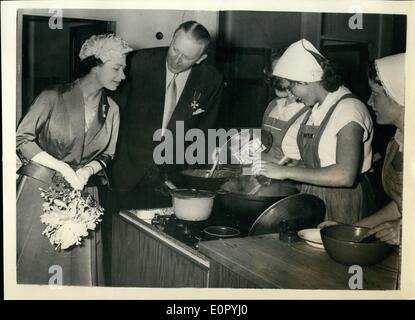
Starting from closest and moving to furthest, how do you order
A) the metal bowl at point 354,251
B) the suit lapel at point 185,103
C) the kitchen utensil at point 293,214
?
the metal bowl at point 354,251 → the kitchen utensil at point 293,214 → the suit lapel at point 185,103

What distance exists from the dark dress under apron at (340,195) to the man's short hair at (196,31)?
36 centimetres

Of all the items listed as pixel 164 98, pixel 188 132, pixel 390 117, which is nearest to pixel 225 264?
pixel 188 132

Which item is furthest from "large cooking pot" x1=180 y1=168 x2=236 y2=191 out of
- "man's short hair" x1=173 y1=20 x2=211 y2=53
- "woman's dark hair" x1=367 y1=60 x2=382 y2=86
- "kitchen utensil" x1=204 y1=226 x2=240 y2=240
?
"woman's dark hair" x1=367 y1=60 x2=382 y2=86

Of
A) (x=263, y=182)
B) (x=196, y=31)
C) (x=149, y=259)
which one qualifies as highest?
(x=196, y=31)

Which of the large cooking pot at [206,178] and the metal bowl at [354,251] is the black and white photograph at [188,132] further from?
the metal bowl at [354,251]

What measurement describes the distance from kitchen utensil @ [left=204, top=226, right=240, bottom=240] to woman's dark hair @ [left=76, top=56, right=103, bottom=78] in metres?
0.53

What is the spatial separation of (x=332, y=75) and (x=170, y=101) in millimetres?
439

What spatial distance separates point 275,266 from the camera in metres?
0.97

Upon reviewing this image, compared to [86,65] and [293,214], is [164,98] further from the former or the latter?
[293,214]

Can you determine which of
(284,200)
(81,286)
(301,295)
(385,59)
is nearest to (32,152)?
(81,286)

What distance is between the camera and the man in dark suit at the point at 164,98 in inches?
44.8

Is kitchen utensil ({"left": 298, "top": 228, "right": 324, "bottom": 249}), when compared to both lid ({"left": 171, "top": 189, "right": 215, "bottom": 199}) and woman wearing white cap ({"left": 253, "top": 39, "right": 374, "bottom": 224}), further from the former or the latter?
lid ({"left": 171, "top": 189, "right": 215, "bottom": 199})

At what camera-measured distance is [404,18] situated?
3.67ft

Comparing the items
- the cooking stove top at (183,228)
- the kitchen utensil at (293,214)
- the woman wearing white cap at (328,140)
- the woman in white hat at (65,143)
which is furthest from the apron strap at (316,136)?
the woman in white hat at (65,143)
